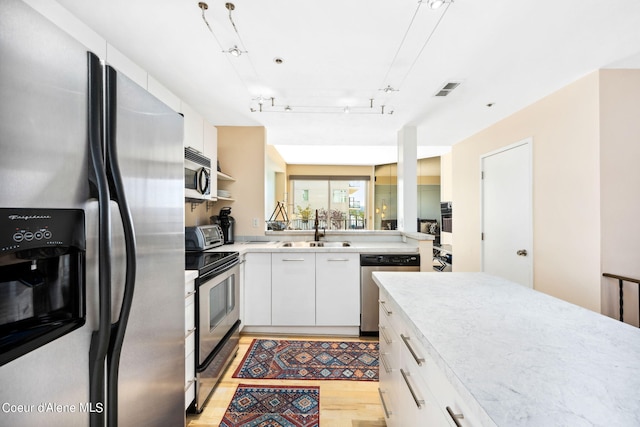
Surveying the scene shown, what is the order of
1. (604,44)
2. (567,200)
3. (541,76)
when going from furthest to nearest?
1. (567,200)
2. (541,76)
3. (604,44)

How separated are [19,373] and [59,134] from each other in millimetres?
501

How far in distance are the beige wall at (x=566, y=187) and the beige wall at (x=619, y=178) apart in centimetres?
4

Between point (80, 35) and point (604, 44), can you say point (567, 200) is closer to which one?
point (604, 44)

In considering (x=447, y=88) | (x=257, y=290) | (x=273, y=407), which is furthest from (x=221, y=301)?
(x=447, y=88)

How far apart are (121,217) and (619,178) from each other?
3.13 m

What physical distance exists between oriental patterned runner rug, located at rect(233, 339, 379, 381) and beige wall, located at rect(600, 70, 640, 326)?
190cm

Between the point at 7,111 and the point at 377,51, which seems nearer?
the point at 7,111

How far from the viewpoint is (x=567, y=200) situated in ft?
7.68

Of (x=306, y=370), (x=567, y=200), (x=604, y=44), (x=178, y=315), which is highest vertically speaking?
(x=604, y=44)

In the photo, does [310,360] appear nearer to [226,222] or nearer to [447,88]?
[226,222]

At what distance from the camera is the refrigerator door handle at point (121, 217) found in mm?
752

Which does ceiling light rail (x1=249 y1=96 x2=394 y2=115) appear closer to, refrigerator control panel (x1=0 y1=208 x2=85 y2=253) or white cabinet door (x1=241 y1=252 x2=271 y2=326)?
white cabinet door (x1=241 y1=252 x2=271 y2=326)

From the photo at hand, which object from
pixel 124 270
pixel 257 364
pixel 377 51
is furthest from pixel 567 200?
pixel 124 270

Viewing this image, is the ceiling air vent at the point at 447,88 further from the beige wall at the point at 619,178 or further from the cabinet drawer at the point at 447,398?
the cabinet drawer at the point at 447,398
